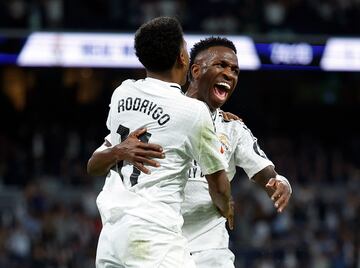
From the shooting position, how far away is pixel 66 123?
55.1 ft

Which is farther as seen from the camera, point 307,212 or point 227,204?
point 307,212

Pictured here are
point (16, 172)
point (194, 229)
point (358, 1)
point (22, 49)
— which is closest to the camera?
point (194, 229)

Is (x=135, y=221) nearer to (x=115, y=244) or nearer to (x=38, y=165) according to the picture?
(x=115, y=244)

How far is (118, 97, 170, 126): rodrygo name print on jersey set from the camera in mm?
4074

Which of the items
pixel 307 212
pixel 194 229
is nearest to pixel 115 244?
pixel 194 229

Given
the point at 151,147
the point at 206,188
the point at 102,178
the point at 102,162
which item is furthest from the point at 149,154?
the point at 102,178

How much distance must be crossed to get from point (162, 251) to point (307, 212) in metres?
10.8

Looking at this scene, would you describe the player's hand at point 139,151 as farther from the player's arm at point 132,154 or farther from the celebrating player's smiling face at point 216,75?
the celebrating player's smiling face at point 216,75

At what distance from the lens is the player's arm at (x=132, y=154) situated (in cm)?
406

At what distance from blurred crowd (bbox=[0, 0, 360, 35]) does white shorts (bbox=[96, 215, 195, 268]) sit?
10535 mm

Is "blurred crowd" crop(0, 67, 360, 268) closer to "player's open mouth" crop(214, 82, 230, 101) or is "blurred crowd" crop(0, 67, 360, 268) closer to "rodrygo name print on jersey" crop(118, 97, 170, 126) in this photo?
"player's open mouth" crop(214, 82, 230, 101)

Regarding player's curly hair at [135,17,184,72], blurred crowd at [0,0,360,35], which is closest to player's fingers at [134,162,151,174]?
player's curly hair at [135,17,184,72]

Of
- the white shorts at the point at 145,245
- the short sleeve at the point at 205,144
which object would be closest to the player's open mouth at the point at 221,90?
the short sleeve at the point at 205,144

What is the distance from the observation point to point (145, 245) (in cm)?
399
